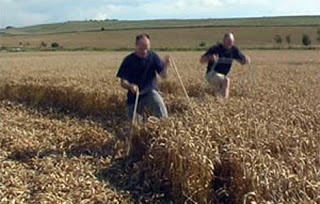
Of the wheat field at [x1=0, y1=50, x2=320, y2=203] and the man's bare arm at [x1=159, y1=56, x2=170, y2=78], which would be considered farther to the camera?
the man's bare arm at [x1=159, y1=56, x2=170, y2=78]

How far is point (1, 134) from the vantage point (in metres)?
Result: 9.05

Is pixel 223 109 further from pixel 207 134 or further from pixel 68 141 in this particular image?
pixel 68 141

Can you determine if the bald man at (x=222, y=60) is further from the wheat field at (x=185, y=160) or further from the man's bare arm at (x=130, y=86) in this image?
the man's bare arm at (x=130, y=86)

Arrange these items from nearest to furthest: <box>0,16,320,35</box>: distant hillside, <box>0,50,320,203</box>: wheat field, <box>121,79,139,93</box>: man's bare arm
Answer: <box>0,50,320,203</box>: wheat field < <box>121,79,139,93</box>: man's bare arm < <box>0,16,320,35</box>: distant hillside

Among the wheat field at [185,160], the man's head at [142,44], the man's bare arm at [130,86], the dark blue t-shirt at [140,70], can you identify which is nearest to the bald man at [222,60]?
the wheat field at [185,160]

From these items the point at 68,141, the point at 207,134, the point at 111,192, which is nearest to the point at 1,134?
the point at 68,141

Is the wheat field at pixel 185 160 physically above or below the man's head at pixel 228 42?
below

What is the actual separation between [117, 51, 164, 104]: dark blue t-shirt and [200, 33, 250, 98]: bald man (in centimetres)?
263

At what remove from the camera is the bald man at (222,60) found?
10.6 metres

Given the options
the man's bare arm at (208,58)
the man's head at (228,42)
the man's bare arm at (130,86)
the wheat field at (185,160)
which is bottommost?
the wheat field at (185,160)

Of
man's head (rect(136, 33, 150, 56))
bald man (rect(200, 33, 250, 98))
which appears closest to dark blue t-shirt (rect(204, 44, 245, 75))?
bald man (rect(200, 33, 250, 98))

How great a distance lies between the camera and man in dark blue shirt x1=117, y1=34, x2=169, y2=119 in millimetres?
8141

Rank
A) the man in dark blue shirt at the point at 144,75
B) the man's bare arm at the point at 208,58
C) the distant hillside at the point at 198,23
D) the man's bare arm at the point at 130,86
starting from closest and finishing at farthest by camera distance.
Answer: the man's bare arm at the point at 130,86
the man in dark blue shirt at the point at 144,75
the man's bare arm at the point at 208,58
the distant hillside at the point at 198,23

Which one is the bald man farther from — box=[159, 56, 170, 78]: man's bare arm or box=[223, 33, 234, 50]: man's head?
box=[159, 56, 170, 78]: man's bare arm
